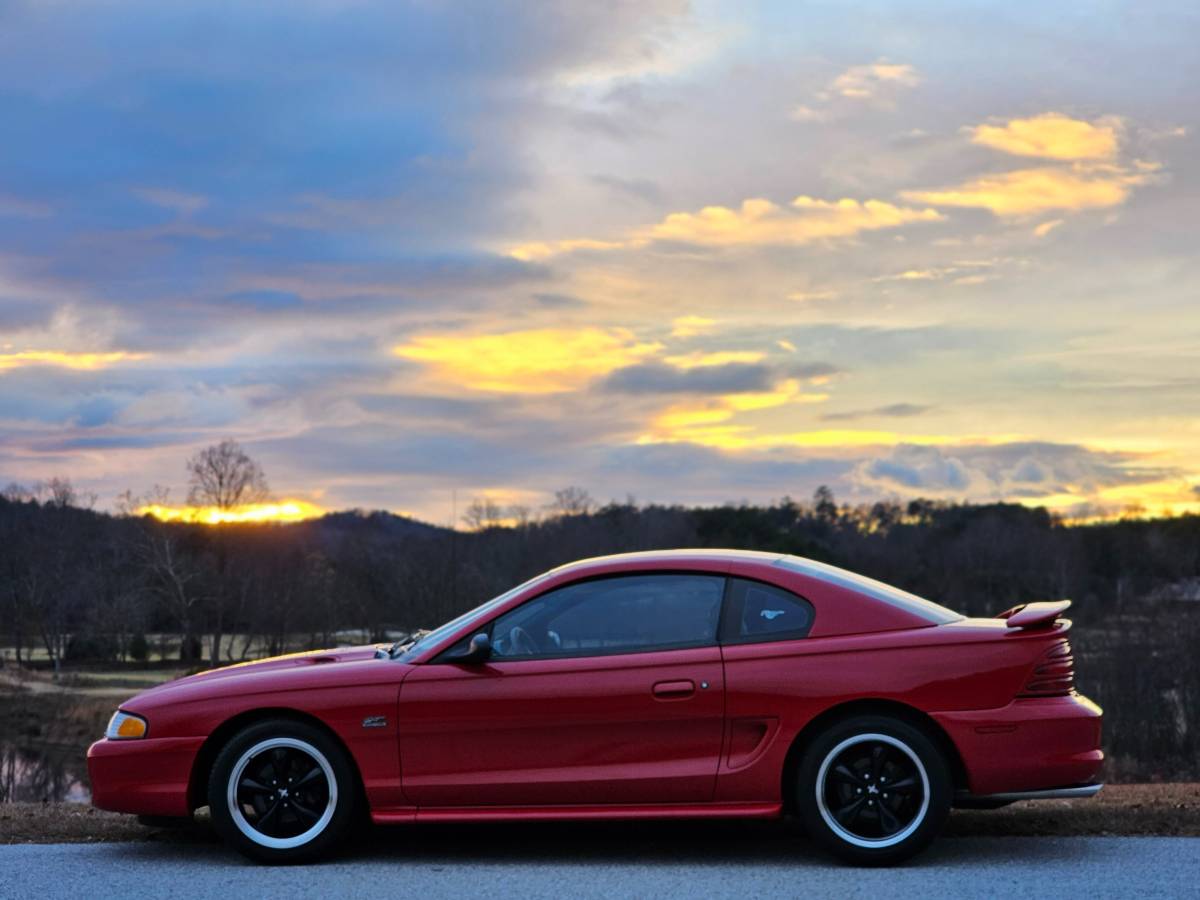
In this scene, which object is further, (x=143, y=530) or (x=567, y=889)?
(x=143, y=530)

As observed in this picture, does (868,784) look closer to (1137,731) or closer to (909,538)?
(1137,731)

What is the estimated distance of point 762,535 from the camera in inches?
3809

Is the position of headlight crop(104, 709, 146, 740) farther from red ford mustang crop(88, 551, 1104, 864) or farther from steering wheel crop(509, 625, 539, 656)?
steering wheel crop(509, 625, 539, 656)

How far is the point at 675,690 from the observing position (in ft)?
20.9

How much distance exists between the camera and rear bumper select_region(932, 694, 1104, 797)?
6.20 metres

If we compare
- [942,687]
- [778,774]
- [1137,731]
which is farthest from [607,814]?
[1137,731]

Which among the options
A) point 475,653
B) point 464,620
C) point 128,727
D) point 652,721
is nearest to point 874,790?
point 652,721

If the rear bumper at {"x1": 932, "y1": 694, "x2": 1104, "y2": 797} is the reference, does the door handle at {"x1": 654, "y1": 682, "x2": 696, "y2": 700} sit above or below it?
above

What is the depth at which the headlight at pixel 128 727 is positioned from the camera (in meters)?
6.75

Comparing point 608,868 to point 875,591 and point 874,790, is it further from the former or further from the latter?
point 875,591

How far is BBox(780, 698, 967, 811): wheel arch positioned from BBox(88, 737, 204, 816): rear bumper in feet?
9.68

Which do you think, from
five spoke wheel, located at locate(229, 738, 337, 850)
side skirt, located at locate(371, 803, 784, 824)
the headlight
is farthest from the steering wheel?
the headlight

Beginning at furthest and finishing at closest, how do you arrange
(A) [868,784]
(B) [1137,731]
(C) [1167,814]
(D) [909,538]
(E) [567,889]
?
(D) [909,538], (B) [1137,731], (C) [1167,814], (A) [868,784], (E) [567,889]

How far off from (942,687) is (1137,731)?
42514 millimetres
